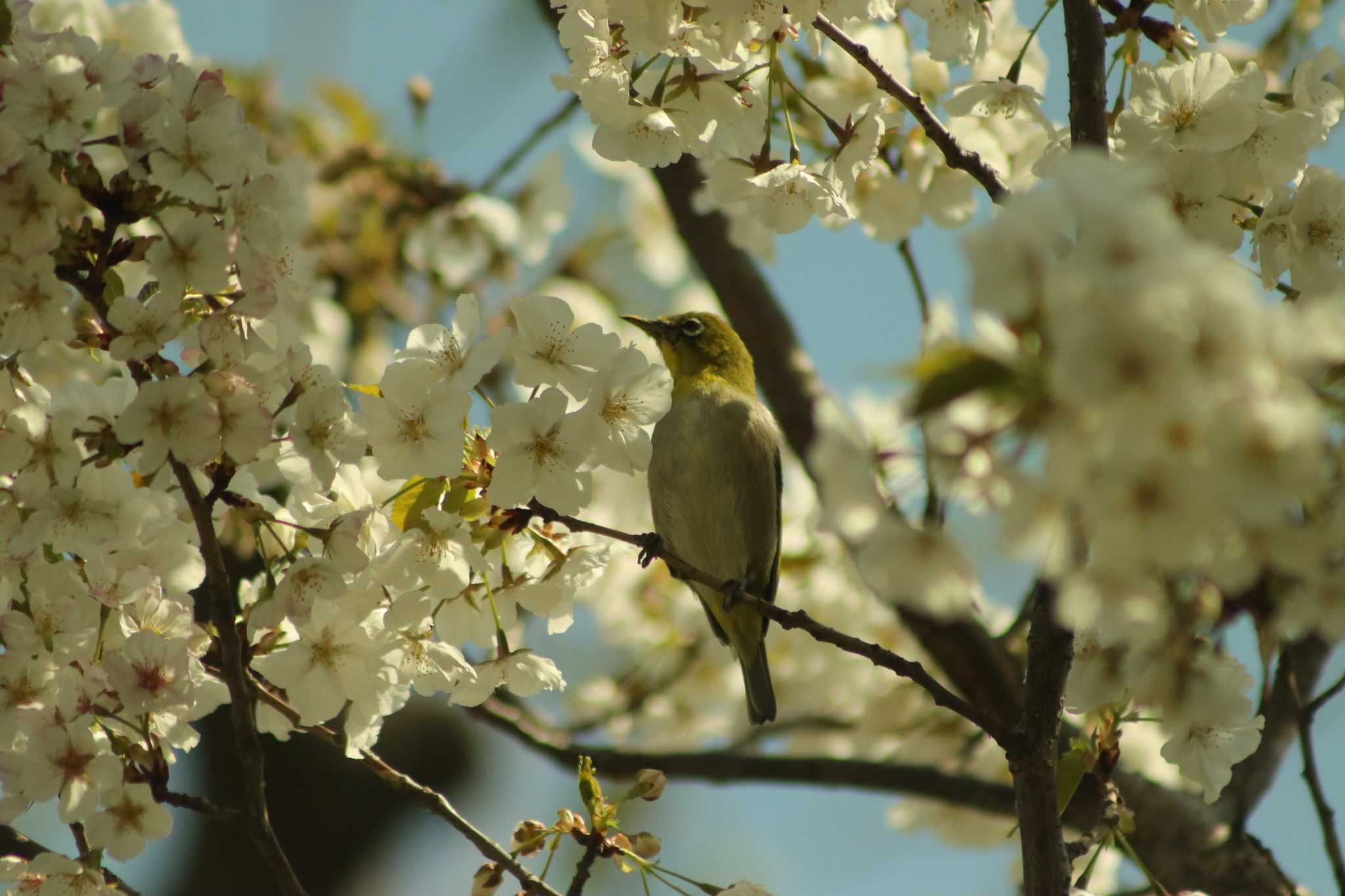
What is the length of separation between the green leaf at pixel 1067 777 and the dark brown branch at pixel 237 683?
1.45 metres

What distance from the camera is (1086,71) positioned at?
2.50m

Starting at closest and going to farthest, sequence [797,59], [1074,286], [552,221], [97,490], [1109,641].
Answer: [1074,286] < [1109,641] < [97,490] < [797,59] < [552,221]

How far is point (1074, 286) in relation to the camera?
1086mm

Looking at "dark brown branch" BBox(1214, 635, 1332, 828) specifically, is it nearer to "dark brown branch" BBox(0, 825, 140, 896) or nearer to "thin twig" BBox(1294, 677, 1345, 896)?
"thin twig" BBox(1294, 677, 1345, 896)

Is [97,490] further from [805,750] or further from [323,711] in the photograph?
[805,750]

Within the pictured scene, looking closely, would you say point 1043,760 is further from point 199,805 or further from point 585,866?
point 199,805

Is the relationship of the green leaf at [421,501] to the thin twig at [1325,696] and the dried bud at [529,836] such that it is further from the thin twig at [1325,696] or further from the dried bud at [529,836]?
the thin twig at [1325,696]

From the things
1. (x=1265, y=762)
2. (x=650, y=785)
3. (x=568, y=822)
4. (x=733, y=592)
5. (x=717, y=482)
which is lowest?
(x=568, y=822)

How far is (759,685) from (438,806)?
2452mm

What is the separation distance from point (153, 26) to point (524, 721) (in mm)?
2769

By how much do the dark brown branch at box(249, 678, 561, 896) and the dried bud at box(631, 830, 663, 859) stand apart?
0.62ft

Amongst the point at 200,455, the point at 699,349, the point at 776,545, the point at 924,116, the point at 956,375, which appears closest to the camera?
the point at 956,375

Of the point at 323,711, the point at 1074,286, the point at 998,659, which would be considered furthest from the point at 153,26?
the point at 1074,286

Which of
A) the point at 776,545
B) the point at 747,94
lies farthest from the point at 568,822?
the point at 776,545
